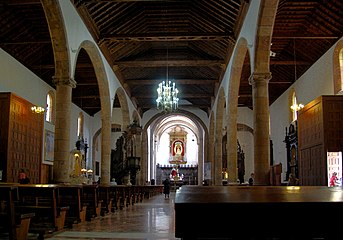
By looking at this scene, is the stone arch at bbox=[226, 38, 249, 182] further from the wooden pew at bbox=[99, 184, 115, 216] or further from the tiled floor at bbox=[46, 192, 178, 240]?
the tiled floor at bbox=[46, 192, 178, 240]

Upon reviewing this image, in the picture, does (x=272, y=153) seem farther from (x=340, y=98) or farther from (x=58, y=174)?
(x=58, y=174)

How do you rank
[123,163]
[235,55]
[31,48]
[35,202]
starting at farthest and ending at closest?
[123,163] → [31,48] → [235,55] → [35,202]

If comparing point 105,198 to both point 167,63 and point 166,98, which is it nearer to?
point 166,98

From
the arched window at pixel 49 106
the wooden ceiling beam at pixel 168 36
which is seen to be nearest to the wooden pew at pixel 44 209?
the wooden ceiling beam at pixel 168 36

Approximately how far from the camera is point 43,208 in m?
6.82

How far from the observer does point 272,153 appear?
87.4 feet

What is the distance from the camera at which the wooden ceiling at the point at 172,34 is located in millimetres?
14523

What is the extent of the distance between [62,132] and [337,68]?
1021 cm

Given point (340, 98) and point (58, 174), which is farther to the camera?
point (340, 98)

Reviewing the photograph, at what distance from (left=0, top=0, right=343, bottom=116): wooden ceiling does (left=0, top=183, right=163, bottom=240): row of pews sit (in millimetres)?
6592

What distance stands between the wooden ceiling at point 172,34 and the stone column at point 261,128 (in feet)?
9.76

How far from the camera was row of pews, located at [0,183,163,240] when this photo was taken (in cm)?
525

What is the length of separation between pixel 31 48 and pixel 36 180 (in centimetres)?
548

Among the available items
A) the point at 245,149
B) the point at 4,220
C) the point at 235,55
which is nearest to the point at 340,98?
the point at 235,55
